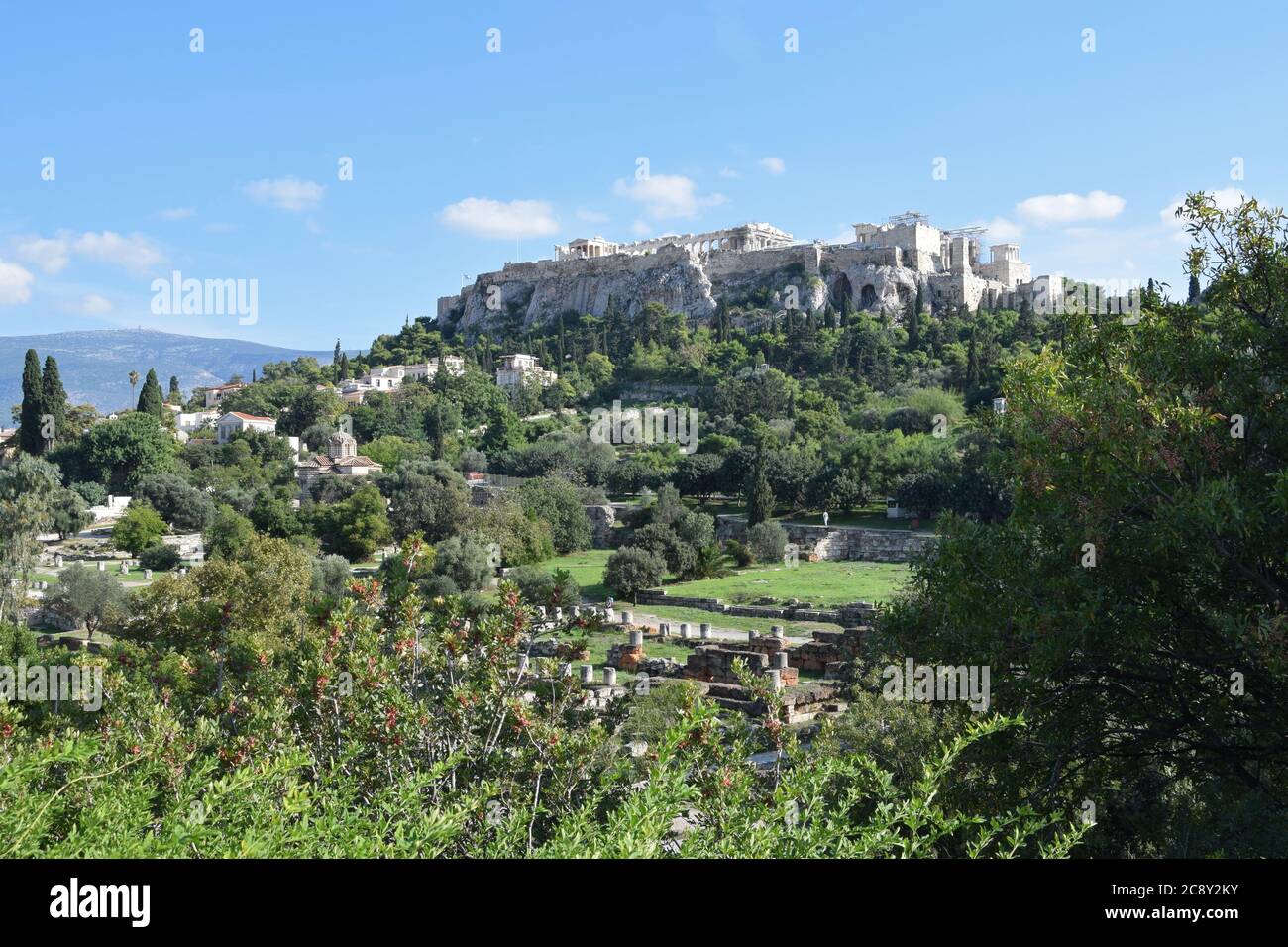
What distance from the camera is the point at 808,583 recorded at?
29391mm

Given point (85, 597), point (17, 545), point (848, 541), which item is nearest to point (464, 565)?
point (85, 597)

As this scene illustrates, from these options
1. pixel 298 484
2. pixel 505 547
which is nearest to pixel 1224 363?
pixel 505 547

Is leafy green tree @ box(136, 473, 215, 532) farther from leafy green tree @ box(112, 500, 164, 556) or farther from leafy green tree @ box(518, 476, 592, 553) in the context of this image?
leafy green tree @ box(518, 476, 592, 553)

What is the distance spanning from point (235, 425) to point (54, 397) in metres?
10.3

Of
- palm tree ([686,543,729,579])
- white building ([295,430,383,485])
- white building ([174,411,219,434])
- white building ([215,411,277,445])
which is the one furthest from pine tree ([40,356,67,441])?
palm tree ([686,543,729,579])

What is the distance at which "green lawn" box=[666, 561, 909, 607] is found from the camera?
2697 centimetres

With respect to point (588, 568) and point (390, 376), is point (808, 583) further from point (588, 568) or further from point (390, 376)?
point (390, 376)

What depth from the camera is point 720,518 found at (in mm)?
39594

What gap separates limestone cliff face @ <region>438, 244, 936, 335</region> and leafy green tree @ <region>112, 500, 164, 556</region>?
4854cm

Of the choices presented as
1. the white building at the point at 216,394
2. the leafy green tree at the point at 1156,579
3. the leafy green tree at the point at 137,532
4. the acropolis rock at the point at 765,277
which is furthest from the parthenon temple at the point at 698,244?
the leafy green tree at the point at 1156,579

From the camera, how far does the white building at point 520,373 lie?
2601 inches

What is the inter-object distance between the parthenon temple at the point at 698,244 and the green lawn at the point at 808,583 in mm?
56253
